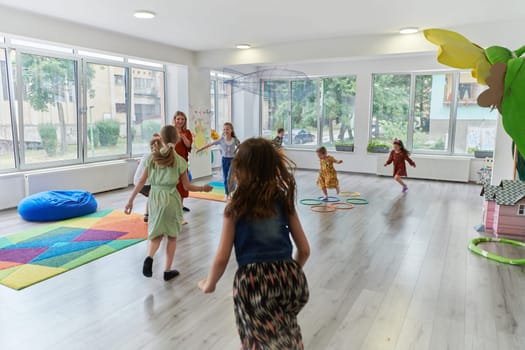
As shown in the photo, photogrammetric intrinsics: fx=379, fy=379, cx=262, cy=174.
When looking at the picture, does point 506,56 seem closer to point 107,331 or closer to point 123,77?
point 107,331

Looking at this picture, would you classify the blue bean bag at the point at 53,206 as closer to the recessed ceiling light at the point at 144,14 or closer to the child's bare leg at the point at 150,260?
the child's bare leg at the point at 150,260

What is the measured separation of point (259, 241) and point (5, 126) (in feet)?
19.4

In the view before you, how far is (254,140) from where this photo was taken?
1.55 m

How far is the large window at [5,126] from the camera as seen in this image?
568cm

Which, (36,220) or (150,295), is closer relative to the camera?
(150,295)

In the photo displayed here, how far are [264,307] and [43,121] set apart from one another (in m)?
6.26

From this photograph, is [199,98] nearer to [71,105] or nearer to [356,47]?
[71,105]

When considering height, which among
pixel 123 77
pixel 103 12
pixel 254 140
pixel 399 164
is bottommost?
pixel 399 164

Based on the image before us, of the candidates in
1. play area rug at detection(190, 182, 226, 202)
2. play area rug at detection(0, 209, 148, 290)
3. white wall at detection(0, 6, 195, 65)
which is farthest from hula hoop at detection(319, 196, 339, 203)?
white wall at detection(0, 6, 195, 65)

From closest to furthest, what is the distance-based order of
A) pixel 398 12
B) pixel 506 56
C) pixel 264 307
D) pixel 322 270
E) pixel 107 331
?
1. pixel 264 307
2. pixel 506 56
3. pixel 107 331
4. pixel 322 270
5. pixel 398 12

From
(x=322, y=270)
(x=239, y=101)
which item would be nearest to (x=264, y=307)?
(x=322, y=270)

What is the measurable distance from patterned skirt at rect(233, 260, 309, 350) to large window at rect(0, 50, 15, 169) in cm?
584

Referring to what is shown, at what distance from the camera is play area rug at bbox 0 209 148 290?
3.43m

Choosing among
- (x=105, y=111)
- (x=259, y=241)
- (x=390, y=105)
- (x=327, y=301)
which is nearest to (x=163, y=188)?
(x=327, y=301)
